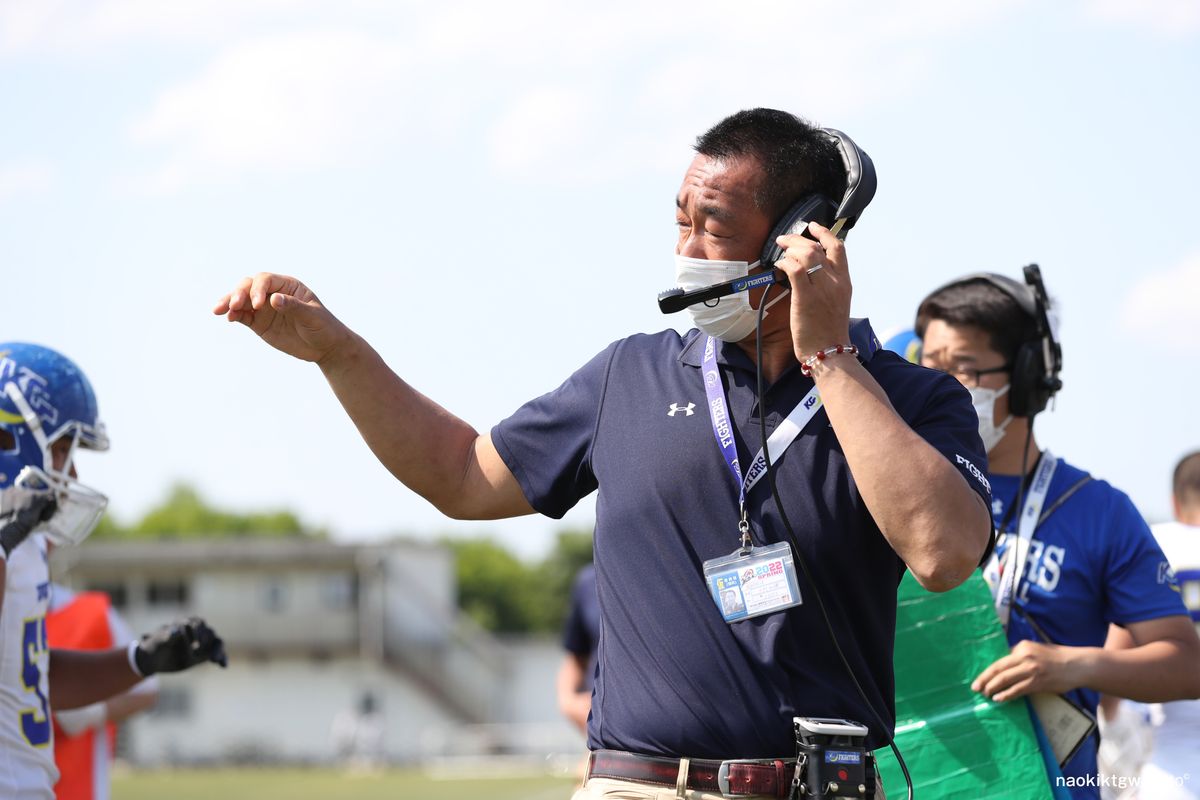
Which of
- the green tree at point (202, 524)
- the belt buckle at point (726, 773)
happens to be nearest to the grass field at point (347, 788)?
the belt buckle at point (726, 773)

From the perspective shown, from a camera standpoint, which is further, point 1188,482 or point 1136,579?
point 1188,482

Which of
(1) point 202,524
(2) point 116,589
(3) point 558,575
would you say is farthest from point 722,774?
(1) point 202,524

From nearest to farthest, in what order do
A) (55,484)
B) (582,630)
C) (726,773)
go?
1. (726,773)
2. (55,484)
3. (582,630)

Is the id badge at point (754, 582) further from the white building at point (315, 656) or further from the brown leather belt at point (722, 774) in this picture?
the white building at point (315, 656)

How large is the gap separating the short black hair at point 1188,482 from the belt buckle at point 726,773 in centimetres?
449

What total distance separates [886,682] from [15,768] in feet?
8.81

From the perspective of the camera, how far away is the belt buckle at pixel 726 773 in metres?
3.16

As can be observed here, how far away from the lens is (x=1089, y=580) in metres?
4.71

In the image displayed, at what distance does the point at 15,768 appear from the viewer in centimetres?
444

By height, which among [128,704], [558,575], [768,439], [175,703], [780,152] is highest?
[780,152]

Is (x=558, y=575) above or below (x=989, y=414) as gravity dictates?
below

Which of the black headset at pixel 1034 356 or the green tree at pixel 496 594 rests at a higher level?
the black headset at pixel 1034 356

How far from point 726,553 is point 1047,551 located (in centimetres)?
189

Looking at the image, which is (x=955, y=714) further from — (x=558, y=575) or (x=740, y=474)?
(x=558, y=575)
